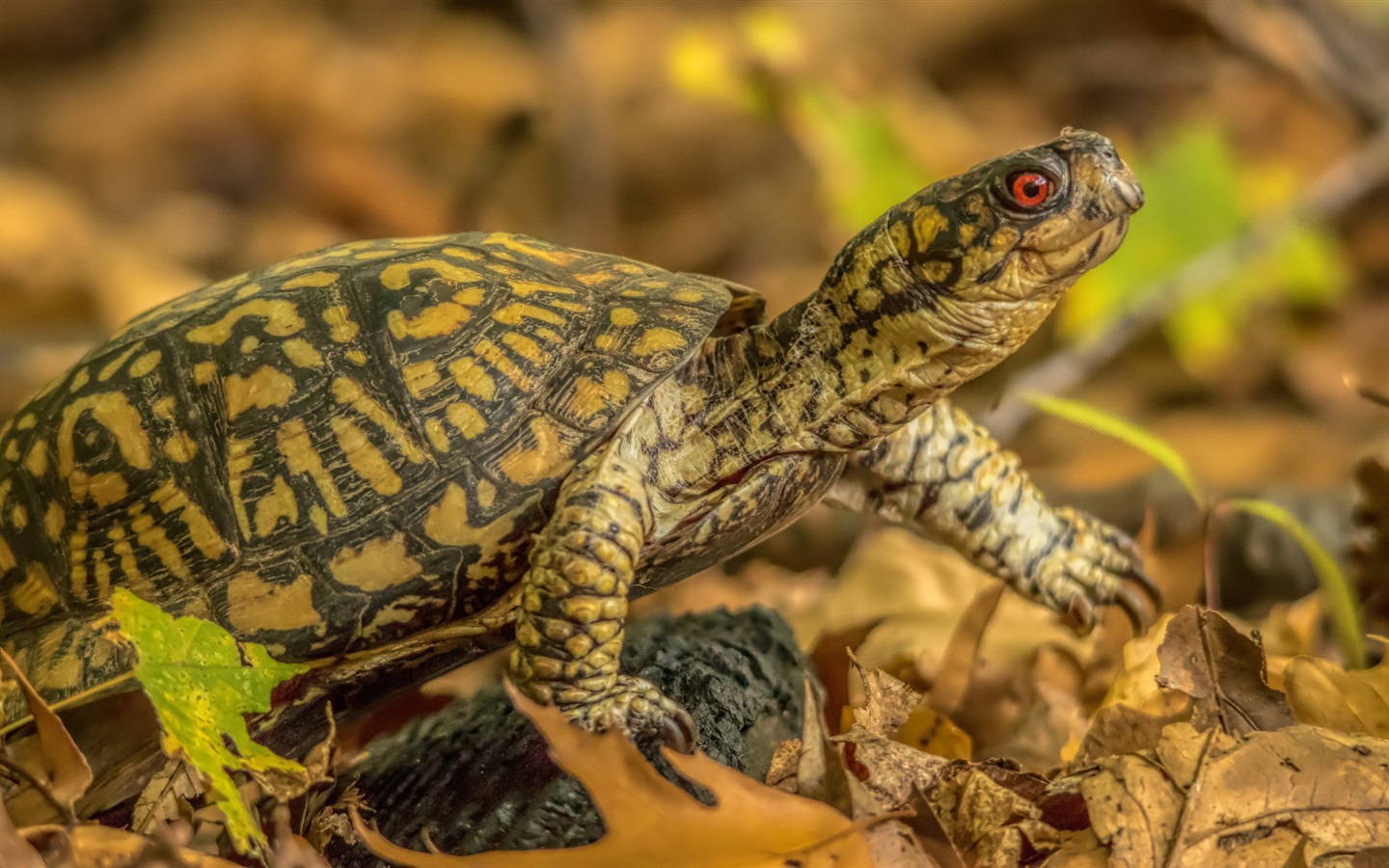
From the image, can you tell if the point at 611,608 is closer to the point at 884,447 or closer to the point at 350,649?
the point at 350,649

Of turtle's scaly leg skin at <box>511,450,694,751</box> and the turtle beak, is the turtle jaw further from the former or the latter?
turtle's scaly leg skin at <box>511,450,694,751</box>

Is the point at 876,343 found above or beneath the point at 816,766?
above

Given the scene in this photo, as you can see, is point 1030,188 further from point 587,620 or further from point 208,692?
point 208,692

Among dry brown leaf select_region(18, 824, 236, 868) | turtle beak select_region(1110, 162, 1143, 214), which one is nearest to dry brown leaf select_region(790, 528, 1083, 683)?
turtle beak select_region(1110, 162, 1143, 214)

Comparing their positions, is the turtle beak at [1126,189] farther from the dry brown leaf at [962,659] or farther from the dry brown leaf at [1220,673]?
the dry brown leaf at [962,659]

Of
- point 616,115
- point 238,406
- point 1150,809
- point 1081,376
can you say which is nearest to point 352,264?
point 238,406

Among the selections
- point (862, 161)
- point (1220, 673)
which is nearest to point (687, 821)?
point (1220, 673)

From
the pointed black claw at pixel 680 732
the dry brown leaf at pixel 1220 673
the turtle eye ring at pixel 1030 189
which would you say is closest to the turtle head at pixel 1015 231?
the turtle eye ring at pixel 1030 189
